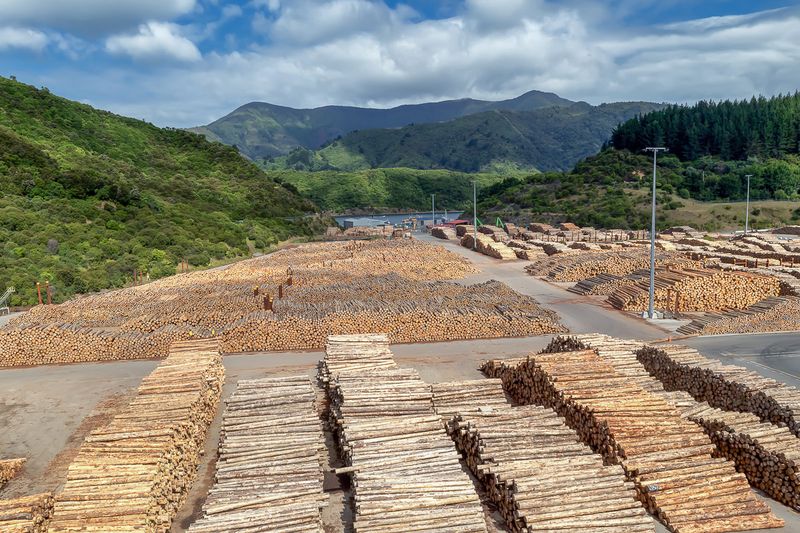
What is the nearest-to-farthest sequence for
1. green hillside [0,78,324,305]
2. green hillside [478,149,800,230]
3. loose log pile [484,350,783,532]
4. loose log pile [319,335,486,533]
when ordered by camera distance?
1. loose log pile [319,335,486,533]
2. loose log pile [484,350,783,532]
3. green hillside [0,78,324,305]
4. green hillside [478,149,800,230]

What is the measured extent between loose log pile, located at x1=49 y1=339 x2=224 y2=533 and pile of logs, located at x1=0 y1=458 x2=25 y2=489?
2.90 meters

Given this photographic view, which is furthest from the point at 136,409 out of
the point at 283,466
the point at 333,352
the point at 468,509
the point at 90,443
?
the point at 468,509

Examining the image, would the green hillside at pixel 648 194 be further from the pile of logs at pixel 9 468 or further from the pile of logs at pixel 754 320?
the pile of logs at pixel 9 468

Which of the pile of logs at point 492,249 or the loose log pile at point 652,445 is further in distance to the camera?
the pile of logs at point 492,249

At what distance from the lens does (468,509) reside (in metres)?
10.5

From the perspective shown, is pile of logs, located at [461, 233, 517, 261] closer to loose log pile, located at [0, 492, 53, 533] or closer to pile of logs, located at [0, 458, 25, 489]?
pile of logs, located at [0, 458, 25, 489]

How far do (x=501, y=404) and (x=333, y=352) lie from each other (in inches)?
239

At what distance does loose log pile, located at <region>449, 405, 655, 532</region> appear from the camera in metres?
10.6

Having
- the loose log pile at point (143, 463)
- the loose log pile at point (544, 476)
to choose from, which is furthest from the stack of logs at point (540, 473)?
the loose log pile at point (143, 463)

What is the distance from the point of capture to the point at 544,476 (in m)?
11.4

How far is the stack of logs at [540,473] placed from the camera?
34.9ft

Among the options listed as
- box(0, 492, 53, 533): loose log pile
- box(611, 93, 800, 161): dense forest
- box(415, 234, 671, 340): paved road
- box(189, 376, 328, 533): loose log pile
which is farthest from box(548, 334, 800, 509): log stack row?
box(611, 93, 800, 161): dense forest

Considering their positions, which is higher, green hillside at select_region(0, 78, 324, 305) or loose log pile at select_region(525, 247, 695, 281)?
green hillside at select_region(0, 78, 324, 305)

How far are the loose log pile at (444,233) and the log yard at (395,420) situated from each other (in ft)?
160
